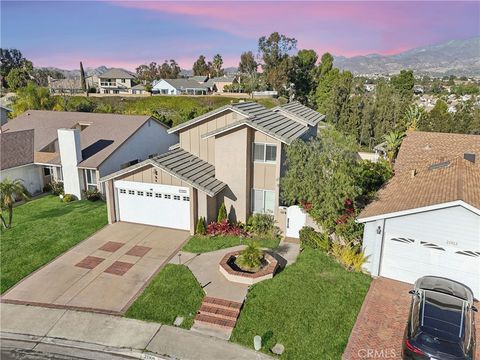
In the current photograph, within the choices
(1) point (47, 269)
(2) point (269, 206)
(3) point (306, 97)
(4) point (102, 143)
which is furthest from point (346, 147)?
(3) point (306, 97)

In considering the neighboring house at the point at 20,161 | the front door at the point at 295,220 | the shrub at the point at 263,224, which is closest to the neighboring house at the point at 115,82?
the neighboring house at the point at 20,161

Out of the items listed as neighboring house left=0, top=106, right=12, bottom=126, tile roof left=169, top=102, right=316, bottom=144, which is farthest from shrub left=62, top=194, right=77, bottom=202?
neighboring house left=0, top=106, right=12, bottom=126

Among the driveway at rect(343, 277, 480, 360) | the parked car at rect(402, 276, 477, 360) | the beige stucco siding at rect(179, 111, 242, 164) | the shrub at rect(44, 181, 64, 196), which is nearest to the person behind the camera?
the parked car at rect(402, 276, 477, 360)

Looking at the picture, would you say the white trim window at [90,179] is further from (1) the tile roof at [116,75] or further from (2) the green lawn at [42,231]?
(1) the tile roof at [116,75]

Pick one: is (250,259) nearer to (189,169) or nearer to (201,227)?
(201,227)

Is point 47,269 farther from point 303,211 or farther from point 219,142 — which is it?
point 303,211

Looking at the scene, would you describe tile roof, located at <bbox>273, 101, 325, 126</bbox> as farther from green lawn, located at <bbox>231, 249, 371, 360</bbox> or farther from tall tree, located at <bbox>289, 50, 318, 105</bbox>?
tall tree, located at <bbox>289, 50, 318, 105</bbox>
